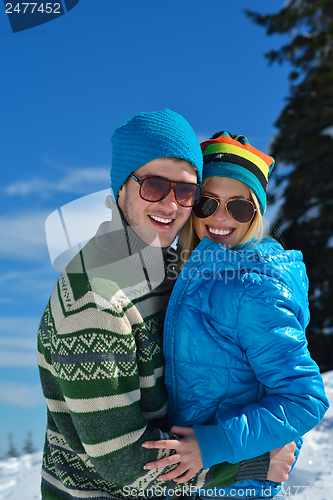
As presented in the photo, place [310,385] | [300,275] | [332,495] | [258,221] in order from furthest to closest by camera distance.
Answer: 1. [332,495]
2. [258,221]
3. [300,275]
4. [310,385]

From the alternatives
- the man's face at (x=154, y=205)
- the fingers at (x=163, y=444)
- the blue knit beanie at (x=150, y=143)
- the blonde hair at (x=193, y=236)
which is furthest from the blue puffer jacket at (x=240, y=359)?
the blue knit beanie at (x=150, y=143)

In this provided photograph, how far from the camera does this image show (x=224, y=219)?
7.05 feet

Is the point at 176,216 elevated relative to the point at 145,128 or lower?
lower

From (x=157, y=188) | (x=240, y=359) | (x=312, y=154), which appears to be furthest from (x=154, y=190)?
(x=312, y=154)

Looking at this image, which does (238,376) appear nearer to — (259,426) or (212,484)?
(259,426)

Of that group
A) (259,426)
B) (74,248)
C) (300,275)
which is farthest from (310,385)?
(74,248)

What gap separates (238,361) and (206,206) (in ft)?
2.81

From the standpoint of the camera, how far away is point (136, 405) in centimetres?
156

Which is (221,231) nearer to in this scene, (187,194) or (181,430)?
(187,194)

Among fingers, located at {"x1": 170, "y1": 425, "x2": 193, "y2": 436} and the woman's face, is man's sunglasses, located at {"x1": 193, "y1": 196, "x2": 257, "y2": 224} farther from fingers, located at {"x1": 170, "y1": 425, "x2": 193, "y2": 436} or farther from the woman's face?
fingers, located at {"x1": 170, "y1": 425, "x2": 193, "y2": 436}

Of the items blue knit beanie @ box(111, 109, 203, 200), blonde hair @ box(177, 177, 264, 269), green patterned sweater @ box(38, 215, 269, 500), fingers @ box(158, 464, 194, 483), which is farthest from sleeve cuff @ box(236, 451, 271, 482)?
blue knit beanie @ box(111, 109, 203, 200)

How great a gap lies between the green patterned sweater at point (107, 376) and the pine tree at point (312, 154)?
8.05 meters

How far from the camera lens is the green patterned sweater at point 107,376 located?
150 centimetres

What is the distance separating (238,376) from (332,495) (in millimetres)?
2175
